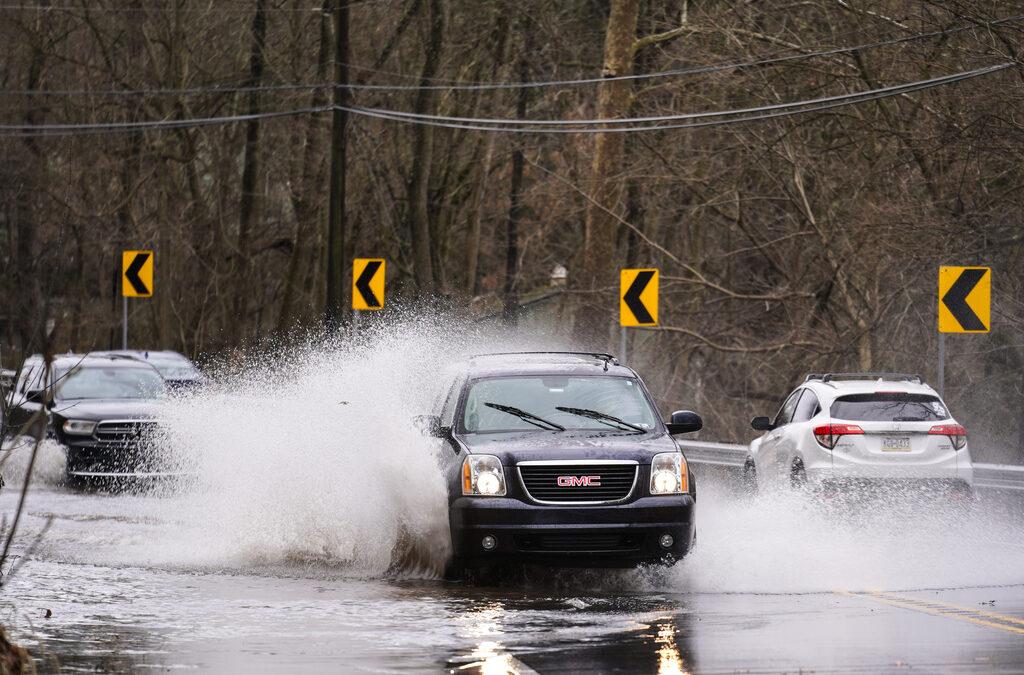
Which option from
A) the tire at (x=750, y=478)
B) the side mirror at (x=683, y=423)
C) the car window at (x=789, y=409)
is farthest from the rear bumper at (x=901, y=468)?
the side mirror at (x=683, y=423)

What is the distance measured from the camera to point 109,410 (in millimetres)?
24547

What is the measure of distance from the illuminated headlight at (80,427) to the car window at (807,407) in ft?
32.9

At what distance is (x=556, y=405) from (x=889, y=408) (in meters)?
4.71

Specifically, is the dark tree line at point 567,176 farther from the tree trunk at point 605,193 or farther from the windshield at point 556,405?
the windshield at point 556,405

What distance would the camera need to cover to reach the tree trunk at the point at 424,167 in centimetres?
4212

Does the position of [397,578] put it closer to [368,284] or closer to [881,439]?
[881,439]

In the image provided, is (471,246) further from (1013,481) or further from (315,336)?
(1013,481)

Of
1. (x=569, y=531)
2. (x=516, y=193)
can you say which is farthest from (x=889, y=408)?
(x=516, y=193)

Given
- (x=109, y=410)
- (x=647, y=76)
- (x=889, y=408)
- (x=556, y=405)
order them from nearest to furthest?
(x=556, y=405) < (x=889, y=408) < (x=109, y=410) < (x=647, y=76)

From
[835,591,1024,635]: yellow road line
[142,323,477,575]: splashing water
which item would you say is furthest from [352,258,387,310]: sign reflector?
[835,591,1024,635]: yellow road line

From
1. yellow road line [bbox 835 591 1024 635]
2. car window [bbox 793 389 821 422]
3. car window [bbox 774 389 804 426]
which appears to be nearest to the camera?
yellow road line [bbox 835 591 1024 635]

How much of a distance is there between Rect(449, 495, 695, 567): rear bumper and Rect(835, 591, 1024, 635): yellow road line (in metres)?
1.39

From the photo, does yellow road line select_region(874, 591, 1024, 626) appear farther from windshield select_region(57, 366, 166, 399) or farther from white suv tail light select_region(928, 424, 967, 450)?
windshield select_region(57, 366, 166, 399)

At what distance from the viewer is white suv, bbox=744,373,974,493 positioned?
58.6 feet
